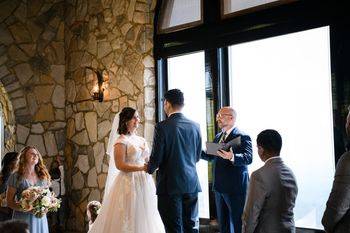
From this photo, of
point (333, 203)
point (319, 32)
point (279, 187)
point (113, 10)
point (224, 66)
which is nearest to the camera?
point (333, 203)

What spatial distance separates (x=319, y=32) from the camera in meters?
4.39

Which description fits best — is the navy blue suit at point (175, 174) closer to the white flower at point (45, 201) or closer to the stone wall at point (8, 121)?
the white flower at point (45, 201)

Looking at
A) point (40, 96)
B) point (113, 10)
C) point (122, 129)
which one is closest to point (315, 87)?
point (122, 129)

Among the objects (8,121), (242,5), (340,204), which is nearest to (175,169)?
(340,204)

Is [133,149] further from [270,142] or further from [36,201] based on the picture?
[270,142]

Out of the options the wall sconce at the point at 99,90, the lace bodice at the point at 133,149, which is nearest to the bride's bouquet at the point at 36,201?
the lace bodice at the point at 133,149

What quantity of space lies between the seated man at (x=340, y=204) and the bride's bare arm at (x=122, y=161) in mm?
2230

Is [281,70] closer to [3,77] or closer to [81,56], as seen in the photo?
[81,56]

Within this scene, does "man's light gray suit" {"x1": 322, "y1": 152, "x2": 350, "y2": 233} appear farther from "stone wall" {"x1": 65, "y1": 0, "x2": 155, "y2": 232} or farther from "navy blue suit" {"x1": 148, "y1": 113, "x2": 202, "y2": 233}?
"stone wall" {"x1": 65, "y1": 0, "x2": 155, "y2": 232}

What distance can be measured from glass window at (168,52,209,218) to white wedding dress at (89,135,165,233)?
1.09 metres

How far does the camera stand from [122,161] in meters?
4.43

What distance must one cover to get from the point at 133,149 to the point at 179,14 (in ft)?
7.09

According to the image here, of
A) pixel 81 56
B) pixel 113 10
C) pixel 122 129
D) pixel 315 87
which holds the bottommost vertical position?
pixel 122 129

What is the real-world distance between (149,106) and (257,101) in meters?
1.61
